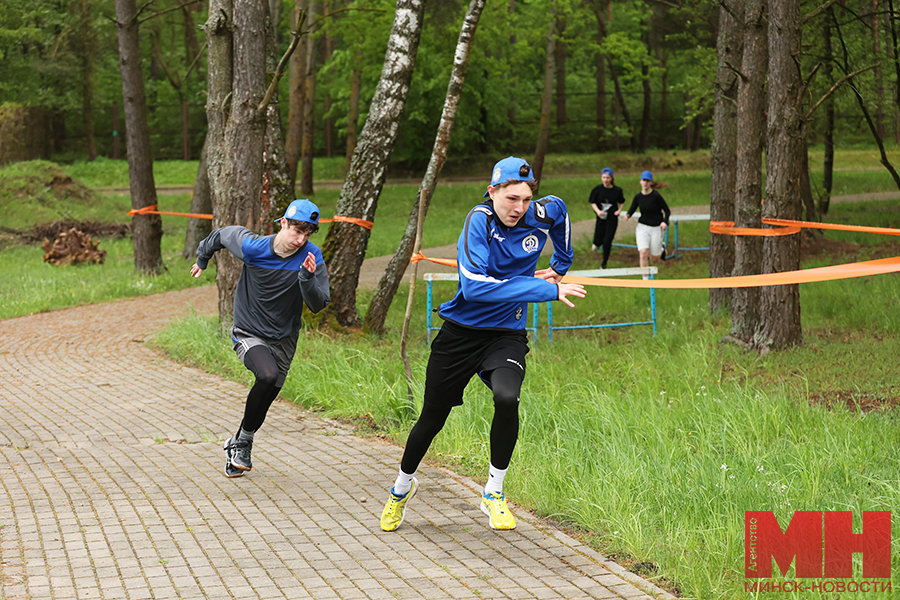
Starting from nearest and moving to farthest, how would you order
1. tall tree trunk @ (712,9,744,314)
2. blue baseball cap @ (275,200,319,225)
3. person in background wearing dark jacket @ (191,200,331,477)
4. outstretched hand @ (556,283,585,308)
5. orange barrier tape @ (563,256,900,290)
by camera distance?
outstretched hand @ (556,283,585,308) → orange barrier tape @ (563,256,900,290) → blue baseball cap @ (275,200,319,225) → person in background wearing dark jacket @ (191,200,331,477) → tall tree trunk @ (712,9,744,314)

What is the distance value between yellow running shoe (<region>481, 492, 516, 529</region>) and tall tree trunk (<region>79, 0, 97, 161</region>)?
3465 cm

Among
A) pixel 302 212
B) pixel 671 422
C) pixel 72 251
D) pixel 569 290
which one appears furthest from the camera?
pixel 72 251

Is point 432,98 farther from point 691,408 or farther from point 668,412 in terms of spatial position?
point 668,412

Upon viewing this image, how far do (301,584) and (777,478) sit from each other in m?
2.73

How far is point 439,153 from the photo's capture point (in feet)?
32.8

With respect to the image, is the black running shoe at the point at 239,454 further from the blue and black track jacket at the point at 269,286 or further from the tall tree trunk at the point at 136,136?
the tall tree trunk at the point at 136,136

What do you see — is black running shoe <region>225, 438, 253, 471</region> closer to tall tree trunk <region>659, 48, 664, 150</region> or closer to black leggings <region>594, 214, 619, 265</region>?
black leggings <region>594, 214, 619, 265</region>

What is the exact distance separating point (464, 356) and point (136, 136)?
48.2 ft

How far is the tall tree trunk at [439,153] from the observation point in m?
9.95

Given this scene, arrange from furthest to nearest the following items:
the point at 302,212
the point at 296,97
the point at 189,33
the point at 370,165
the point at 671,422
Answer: the point at 189,33, the point at 296,97, the point at 370,165, the point at 671,422, the point at 302,212

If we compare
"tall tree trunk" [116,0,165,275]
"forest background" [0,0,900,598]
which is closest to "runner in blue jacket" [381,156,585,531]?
"forest background" [0,0,900,598]

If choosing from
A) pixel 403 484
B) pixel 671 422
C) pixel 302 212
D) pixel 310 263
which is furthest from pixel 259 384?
pixel 671 422

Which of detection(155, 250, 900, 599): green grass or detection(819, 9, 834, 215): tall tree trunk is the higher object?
detection(819, 9, 834, 215): tall tree trunk

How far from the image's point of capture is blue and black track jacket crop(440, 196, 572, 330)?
4.40 m
